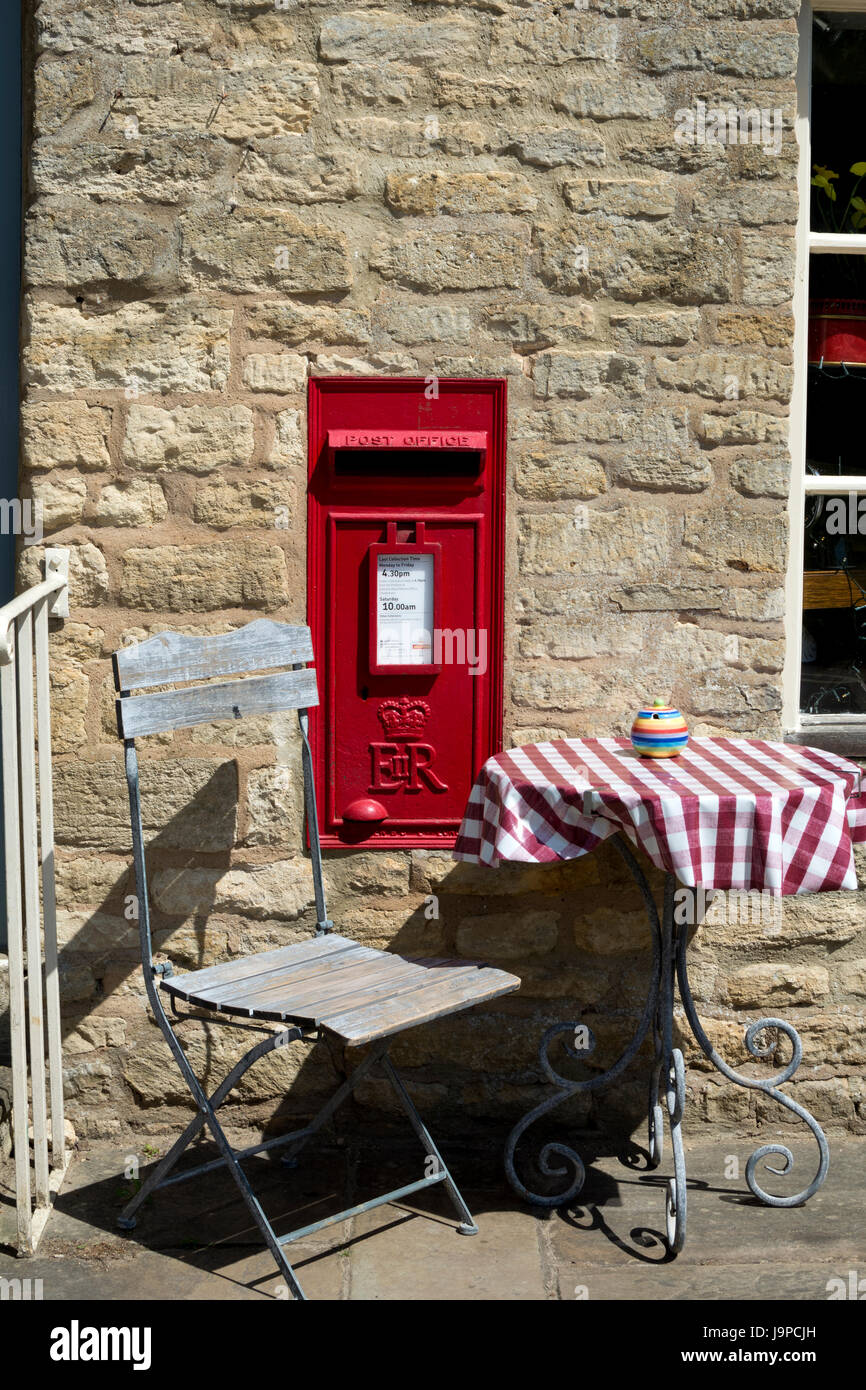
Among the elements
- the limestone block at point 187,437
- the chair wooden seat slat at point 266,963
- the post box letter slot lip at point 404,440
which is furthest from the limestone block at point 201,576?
the chair wooden seat slat at point 266,963

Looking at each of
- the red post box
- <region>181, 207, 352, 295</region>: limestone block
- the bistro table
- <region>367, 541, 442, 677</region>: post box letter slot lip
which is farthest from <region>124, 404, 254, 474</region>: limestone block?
the bistro table

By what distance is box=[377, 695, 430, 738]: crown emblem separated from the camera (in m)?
3.73

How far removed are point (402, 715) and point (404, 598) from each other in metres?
0.32

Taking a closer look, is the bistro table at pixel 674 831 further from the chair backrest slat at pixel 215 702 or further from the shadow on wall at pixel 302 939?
the chair backrest slat at pixel 215 702

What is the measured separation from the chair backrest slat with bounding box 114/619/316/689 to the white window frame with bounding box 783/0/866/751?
1.41 meters

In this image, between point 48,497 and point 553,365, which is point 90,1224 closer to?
point 48,497

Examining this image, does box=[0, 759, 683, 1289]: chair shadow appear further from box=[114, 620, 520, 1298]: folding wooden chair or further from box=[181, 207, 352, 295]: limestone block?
box=[181, 207, 352, 295]: limestone block

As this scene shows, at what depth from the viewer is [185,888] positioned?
→ 3713 millimetres

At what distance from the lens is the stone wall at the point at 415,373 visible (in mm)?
3600

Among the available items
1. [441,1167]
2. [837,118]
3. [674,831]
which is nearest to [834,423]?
[837,118]

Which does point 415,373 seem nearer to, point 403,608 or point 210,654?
point 403,608

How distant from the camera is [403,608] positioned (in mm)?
3688

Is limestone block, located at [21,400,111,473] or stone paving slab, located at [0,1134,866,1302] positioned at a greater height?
limestone block, located at [21,400,111,473]

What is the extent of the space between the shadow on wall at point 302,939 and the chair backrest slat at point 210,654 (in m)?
0.38
